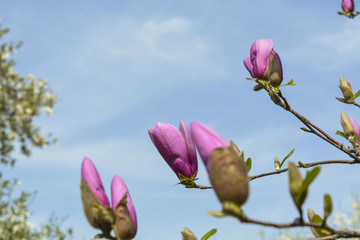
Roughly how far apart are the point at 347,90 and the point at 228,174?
1.09m

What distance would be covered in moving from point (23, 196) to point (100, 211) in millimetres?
6030

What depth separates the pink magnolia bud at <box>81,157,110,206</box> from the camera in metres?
0.96

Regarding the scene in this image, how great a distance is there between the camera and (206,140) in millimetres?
862

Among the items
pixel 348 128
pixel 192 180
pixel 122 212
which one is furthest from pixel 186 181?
pixel 348 128

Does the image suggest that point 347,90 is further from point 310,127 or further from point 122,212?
point 122,212

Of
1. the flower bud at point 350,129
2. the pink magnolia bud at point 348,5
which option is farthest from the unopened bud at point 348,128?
the pink magnolia bud at point 348,5

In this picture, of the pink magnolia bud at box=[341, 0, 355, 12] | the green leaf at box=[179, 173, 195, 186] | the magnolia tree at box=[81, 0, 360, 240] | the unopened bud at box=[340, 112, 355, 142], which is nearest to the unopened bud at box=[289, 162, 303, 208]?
the magnolia tree at box=[81, 0, 360, 240]

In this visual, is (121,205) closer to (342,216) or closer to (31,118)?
(31,118)

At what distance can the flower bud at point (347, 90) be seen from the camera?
1782 mm

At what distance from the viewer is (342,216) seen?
12.2 m

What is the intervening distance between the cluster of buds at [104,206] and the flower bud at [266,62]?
0.77 m

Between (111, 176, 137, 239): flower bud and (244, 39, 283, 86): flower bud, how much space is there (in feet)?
2.53

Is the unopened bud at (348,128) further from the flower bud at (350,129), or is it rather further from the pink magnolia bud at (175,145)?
the pink magnolia bud at (175,145)

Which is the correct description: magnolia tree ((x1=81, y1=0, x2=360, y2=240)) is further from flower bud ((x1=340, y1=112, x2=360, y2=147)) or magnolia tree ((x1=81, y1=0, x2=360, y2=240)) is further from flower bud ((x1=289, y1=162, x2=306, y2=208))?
flower bud ((x1=340, y1=112, x2=360, y2=147))
